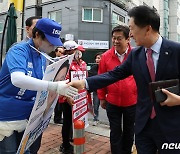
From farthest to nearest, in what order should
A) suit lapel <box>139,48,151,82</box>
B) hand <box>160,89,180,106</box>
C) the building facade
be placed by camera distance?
the building facade
suit lapel <box>139,48,151,82</box>
hand <box>160,89,180,106</box>

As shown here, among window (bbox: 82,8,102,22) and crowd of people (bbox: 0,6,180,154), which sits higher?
window (bbox: 82,8,102,22)

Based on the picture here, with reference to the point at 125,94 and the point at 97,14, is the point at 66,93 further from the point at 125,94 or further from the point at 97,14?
the point at 97,14

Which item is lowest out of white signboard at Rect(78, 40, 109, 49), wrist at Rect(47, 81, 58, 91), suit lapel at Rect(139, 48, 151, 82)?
wrist at Rect(47, 81, 58, 91)

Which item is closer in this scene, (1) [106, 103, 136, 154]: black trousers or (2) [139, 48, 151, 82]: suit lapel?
(2) [139, 48, 151, 82]: suit lapel

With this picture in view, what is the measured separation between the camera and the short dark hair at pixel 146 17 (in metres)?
2.05

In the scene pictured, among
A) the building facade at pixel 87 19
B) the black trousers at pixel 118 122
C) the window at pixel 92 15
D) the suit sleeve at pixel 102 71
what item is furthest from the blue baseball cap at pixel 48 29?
the window at pixel 92 15

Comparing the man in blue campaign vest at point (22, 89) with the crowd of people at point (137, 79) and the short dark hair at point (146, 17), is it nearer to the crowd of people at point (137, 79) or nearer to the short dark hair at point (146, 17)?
the crowd of people at point (137, 79)

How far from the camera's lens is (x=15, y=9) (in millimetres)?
4570

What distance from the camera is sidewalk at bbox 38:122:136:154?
4.07 m

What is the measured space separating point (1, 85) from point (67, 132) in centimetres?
204

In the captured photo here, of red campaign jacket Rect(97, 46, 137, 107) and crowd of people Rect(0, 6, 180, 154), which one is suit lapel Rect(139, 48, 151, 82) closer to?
crowd of people Rect(0, 6, 180, 154)

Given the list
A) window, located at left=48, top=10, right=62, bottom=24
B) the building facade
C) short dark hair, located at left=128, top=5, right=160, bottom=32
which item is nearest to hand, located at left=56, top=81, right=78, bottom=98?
short dark hair, located at left=128, top=5, right=160, bottom=32

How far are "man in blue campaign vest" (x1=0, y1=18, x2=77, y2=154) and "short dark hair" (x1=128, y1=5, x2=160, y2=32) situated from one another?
2.21ft

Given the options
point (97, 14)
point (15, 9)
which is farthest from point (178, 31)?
point (15, 9)
